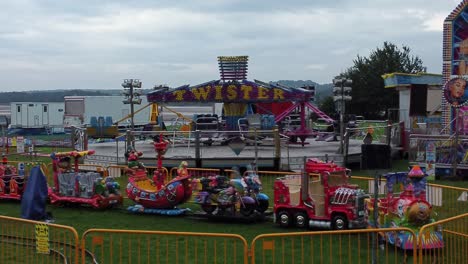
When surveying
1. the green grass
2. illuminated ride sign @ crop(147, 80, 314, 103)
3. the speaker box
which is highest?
illuminated ride sign @ crop(147, 80, 314, 103)

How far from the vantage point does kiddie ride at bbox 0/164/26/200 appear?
16.0 meters

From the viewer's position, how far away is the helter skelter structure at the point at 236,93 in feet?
96.4

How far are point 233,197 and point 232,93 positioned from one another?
17.5 m

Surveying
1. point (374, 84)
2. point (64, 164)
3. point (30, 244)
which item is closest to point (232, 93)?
point (64, 164)

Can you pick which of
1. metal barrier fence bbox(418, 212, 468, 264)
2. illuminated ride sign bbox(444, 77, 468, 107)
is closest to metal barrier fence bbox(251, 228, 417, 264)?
metal barrier fence bbox(418, 212, 468, 264)

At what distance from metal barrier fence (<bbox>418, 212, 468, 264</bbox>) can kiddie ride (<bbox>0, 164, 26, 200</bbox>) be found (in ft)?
34.0

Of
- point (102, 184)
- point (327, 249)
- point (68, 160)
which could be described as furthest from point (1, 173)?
point (327, 249)

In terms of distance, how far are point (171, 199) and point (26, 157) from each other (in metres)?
18.0

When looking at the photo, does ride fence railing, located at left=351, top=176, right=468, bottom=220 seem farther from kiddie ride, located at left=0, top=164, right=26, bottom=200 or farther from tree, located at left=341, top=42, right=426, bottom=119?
tree, located at left=341, top=42, right=426, bottom=119

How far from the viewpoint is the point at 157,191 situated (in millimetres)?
13984

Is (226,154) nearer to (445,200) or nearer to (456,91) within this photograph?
(456,91)

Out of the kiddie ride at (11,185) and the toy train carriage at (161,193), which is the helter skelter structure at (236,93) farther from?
the toy train carriage at (161,193)

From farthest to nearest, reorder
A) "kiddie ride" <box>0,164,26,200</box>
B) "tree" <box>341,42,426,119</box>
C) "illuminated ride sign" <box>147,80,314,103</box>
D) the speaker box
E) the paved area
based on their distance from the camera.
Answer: "tree" <box>341,42,426,119</box>
"illuminated ride sign" <box>147,80,314,103</box>
the paved area
"kiddie ride" <box>0,164,26,200</box>
the speaker box

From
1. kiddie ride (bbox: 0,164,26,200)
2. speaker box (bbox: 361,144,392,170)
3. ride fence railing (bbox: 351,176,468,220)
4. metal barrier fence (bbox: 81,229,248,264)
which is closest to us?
speaker box (bbox: 361,144,392,170)
